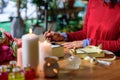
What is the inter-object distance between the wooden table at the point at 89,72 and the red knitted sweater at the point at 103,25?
32 cm

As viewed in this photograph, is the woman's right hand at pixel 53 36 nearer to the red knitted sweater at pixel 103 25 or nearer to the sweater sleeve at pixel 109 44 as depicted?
the red knitted sweater at pixel 103 25

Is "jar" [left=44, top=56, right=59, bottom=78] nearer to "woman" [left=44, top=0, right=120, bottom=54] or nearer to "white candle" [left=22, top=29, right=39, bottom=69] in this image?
"white candle" [left=22, top=29, right=39, bottom=69]

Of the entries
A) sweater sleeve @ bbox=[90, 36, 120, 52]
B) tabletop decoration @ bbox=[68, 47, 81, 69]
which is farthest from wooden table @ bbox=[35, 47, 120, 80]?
sweater sleeve @ bbox=[90, 36, 120, 52]

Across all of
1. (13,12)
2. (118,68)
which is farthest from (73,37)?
(13,12)

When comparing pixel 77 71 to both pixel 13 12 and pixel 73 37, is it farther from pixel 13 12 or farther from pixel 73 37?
pixel 13 12

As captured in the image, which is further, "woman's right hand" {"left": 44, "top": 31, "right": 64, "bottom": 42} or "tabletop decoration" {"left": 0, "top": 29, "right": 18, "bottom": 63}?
"woman's right hand" {"left": 44, "top": 31, "right": 64, "bottom": 42}

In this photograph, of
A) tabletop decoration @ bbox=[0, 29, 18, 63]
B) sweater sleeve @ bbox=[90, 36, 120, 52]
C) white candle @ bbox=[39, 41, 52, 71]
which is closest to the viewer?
white candle @ bbox=[39, 41, 52, 71]

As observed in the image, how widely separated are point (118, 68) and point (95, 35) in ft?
2.18

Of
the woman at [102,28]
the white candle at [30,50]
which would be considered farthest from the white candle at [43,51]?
the woman at [102,28]

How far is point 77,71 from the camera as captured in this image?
1471 millimetres

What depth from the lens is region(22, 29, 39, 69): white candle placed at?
1.33 metres

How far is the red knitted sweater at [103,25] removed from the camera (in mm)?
1912

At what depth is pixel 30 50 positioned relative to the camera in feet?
4.38

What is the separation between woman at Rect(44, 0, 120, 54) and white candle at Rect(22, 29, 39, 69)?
57cm
